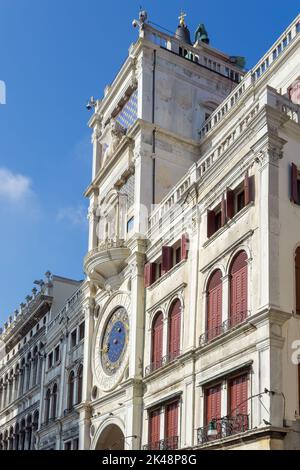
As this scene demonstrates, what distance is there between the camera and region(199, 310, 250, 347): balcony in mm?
25406

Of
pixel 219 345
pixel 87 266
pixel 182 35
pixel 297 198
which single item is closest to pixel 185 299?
pixel 219 345

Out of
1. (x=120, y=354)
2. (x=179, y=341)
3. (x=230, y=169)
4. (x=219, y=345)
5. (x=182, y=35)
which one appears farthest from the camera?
(x=182, y=35)

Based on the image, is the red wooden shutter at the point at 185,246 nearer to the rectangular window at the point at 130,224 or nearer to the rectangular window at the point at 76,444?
the rectangular window at the point at 130,224

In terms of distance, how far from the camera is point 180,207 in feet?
104

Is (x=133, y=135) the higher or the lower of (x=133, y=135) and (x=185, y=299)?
the higher

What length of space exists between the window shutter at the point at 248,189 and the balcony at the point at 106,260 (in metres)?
9.83

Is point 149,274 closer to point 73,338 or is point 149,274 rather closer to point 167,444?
point 167,444

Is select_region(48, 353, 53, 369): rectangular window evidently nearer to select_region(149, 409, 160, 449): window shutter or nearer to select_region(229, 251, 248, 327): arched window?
select_region(149, 409, 160, 449): window shutter

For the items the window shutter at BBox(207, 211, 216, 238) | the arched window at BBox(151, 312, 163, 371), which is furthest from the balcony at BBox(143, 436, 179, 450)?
the window shutter at BBox(207, 211, 216, 238)

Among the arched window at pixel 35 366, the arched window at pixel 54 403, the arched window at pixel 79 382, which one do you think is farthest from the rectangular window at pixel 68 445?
the arched window at pixel 35 366

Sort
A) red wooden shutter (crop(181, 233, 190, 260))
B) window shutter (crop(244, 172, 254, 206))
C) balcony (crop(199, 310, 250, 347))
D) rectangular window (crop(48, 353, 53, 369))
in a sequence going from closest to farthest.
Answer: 1. balcony (crop(199, 310, 250, 347))
2. window shutter (crop(244, 172, 254, 206))
3. red wooden shutter (crop(181, 233, 190, 260))
4. rectangular window (crop(48, 353, 53, 369))

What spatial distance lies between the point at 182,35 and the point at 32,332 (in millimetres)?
25453

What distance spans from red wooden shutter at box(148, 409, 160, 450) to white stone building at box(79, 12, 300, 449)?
75 millimetres
